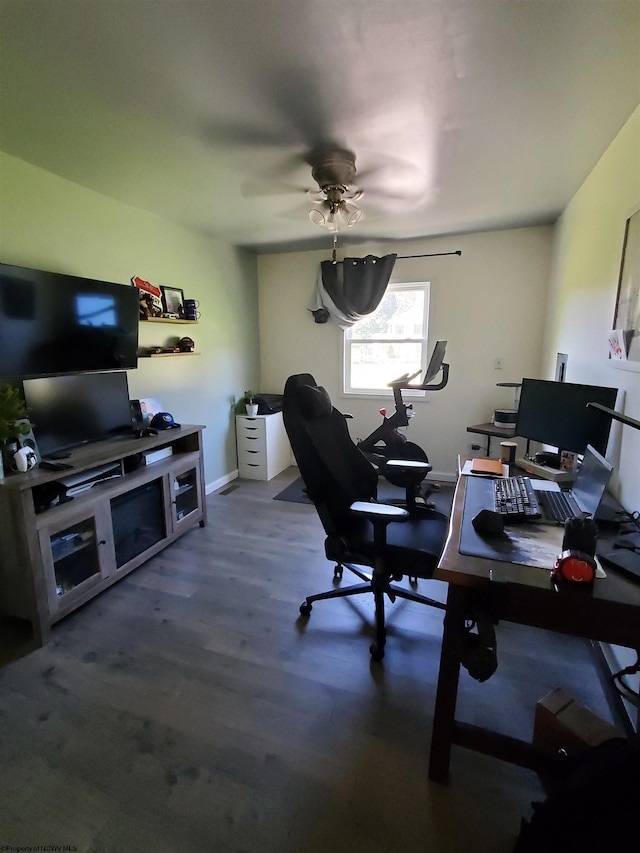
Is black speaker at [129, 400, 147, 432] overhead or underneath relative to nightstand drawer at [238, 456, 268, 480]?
overhead

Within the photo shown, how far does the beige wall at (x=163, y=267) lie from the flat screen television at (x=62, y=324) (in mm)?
257

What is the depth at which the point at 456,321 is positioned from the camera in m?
3.78

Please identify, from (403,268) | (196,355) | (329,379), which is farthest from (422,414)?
(196,355)

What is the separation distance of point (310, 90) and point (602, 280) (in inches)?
65.7

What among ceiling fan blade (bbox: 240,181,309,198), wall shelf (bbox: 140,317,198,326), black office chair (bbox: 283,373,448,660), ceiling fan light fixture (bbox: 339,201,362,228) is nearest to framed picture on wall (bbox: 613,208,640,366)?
black office chair (bbox: 283,373,448,660)

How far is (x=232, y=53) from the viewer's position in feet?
4.33

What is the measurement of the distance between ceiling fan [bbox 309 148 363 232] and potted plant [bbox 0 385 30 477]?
189 cm

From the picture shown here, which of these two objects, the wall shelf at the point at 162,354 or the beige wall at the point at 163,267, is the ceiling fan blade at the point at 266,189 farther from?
the wall shelf at the point at 162,354

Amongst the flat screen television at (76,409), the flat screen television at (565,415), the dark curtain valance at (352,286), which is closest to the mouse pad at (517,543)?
the flat screen television at (565,415)

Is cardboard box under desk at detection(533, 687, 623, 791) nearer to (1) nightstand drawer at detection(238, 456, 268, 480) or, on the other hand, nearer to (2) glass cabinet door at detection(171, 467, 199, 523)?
(2) glass cabinet door at detection(171, 467, 199, 523)

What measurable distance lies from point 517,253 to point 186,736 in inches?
161

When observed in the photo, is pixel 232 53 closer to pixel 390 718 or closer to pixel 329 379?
pixel 390 718

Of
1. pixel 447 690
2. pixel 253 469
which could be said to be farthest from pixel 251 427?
pixel 447 690

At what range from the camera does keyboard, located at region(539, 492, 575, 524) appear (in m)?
1.41
